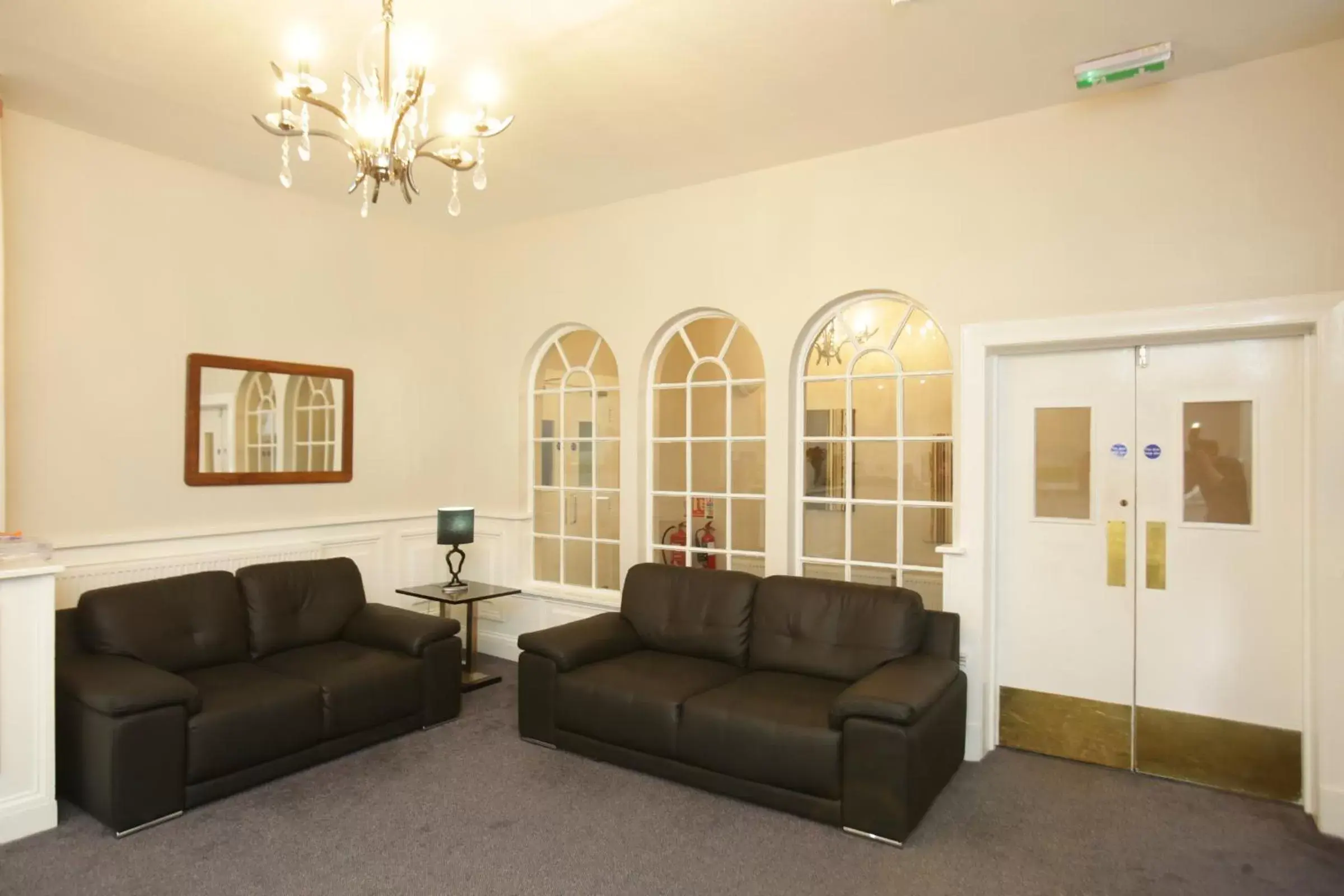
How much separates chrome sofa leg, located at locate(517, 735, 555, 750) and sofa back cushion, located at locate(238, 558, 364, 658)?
1280 mm

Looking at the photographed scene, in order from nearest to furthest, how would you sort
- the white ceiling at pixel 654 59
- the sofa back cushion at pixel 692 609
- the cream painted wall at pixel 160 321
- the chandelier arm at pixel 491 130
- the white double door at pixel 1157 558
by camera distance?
the chandelier arm at pixel 491 130, the white ceiling at pixel 654 59, the white double door at pixel 1157 558, the cream painted wall at pixel 160 321, the sofa back cushion at pixel 692 609

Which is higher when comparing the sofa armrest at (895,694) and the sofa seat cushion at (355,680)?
the sofa armrest at (895,694)

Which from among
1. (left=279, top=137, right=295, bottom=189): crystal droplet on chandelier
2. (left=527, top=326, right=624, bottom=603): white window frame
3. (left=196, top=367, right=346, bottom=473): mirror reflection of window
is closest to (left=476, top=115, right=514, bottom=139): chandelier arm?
(left=279, top=137, right=295, bottom=189): crystal droplet on chandelier

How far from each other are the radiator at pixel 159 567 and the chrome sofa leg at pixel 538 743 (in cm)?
182

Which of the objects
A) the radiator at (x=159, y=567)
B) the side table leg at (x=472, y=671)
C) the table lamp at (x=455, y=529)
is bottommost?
the side table leg at (x=472, y=671)

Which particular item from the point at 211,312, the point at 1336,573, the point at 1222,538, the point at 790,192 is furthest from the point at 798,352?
the point at 211,312

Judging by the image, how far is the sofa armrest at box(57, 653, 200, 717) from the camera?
3.06 meters

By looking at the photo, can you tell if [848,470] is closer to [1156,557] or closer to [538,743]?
[1156,557]

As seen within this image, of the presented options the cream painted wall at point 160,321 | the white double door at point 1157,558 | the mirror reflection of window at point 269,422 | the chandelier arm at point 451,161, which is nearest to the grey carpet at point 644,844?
the white double door at point 1157,558

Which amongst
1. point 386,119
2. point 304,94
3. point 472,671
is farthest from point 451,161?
point 472,671

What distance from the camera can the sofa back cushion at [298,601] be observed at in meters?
4.17

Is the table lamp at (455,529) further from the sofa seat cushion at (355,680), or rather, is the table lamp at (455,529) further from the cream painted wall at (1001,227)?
the cream painted wall at (1001,227)

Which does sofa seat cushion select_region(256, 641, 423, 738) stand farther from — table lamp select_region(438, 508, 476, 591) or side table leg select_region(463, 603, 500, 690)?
table lamp select_region(438, 508, 476, 591)

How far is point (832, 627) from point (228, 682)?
285 cm
